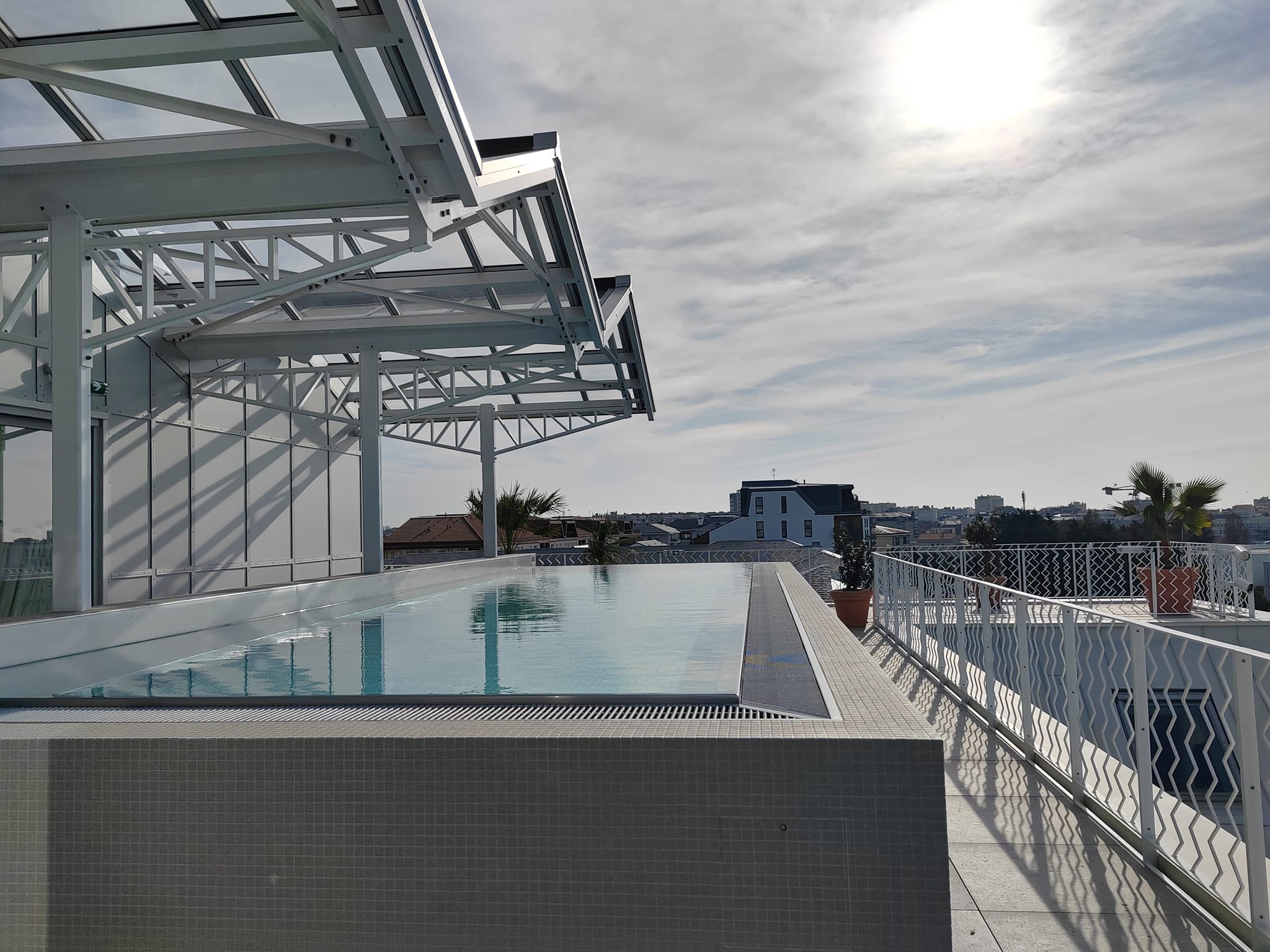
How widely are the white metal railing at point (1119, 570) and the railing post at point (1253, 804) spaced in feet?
31.0

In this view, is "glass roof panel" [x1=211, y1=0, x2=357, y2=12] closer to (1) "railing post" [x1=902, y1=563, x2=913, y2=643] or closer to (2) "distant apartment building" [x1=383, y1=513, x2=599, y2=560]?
(1) "railing post" [x1=902, y1=563, x2=913, y2=643]

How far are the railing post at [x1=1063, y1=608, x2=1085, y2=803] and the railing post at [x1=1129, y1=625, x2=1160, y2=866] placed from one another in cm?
67

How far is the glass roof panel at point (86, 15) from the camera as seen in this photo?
182 inches

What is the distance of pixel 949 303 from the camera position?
1845 centimetres

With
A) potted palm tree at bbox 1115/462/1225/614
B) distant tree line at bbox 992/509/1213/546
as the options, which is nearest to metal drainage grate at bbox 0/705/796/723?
potted palm tree at bbox 1115/462/1225/614

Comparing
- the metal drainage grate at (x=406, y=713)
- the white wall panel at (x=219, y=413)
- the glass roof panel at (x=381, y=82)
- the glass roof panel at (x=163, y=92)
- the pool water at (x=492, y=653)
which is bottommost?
the pool water at (x=492, y=653)

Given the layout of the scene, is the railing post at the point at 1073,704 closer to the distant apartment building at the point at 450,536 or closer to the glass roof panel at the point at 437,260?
the glass roof panel at the point at 437,260

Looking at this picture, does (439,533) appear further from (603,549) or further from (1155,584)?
(1155,584)

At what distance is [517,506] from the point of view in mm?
17766

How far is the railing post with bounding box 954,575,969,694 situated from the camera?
6.24 meters

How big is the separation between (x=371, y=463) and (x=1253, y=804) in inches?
365

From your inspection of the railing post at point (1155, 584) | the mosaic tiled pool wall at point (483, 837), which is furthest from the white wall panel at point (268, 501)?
the railing post at point (1155, 584)

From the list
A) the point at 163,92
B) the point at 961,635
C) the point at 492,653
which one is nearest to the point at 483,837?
the point at 492,653

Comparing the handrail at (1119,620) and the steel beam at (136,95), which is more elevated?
the steel beam at (136,95)
